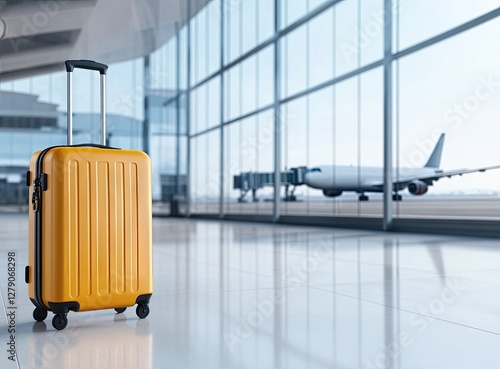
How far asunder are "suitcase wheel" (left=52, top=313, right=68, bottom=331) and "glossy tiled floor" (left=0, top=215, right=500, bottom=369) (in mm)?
44

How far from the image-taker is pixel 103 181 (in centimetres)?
279

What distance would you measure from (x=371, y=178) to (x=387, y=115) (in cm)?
156

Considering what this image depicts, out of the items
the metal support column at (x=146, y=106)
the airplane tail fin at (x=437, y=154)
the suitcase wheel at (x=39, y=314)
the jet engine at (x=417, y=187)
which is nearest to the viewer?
the suitcase wheel at (x=39, y=314)

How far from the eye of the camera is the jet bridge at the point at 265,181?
1576 centimetres

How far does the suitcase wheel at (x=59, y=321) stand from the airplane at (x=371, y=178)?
29.2ft

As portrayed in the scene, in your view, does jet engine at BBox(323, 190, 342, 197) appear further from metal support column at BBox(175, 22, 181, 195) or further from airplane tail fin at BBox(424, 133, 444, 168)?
metal support column at BBox(175, 22, 181, 195)

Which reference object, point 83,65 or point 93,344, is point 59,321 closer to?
point 93,344

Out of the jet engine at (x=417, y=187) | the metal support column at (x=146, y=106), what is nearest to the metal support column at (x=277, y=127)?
the jet engine at (x=417, y=187)

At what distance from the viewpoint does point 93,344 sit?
7.76 feet

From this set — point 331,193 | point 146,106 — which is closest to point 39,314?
point 331,193

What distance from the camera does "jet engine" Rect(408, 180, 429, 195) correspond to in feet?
→ 37.2

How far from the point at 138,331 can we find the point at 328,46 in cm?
1246

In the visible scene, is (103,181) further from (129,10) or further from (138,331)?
(129,10)

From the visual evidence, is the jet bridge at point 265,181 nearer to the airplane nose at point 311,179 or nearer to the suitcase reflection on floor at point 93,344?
the airplane nose at point 311,179
